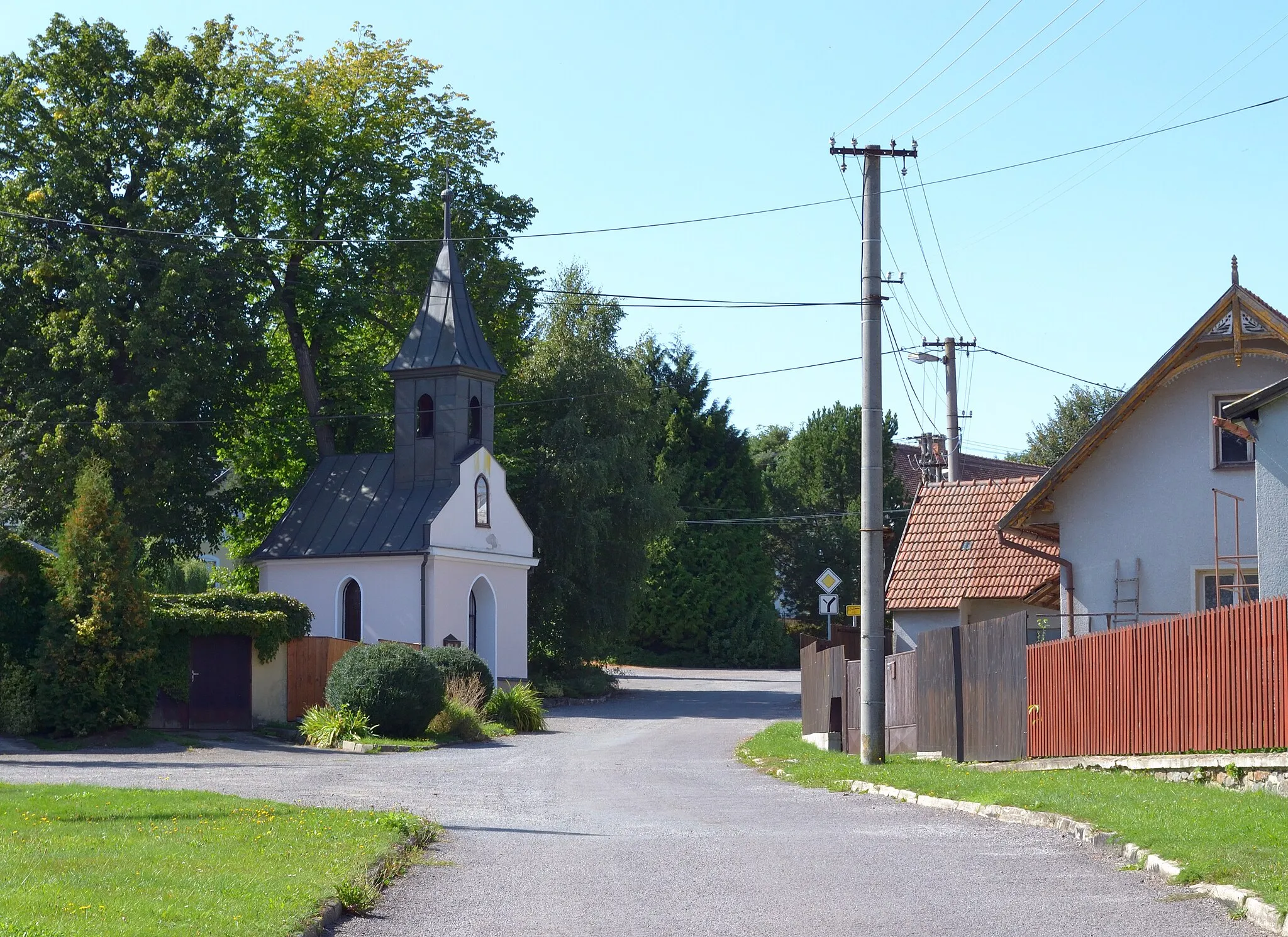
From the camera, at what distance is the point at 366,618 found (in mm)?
45094

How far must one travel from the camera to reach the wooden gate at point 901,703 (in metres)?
24.7

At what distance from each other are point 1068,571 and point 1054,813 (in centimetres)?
1353

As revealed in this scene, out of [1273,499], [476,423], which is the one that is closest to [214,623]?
[476,423]

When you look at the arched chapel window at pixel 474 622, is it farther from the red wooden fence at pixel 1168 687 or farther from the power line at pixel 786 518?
the red wooden fence at pixel 1168 687

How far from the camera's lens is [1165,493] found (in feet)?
80.9

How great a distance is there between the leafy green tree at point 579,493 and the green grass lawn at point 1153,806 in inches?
1104

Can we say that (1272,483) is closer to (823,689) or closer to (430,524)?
(823,689)

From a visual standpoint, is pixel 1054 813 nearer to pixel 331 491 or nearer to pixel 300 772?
pixel 300 772

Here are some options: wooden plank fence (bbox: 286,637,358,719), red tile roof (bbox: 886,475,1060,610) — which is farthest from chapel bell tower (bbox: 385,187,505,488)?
red tile roof (bbox: 886,475,1060,610)

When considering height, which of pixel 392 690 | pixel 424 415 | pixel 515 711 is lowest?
pixel 515 711

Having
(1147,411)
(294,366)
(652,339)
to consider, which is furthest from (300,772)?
(652,339)

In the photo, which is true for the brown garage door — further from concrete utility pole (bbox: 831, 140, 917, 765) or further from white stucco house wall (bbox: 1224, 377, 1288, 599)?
white stucco house wall (bbox: 1224, 377, 1288, 599)

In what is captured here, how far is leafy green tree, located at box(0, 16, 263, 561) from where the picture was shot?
40.0 meters

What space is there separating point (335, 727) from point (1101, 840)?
1981 centimetres
